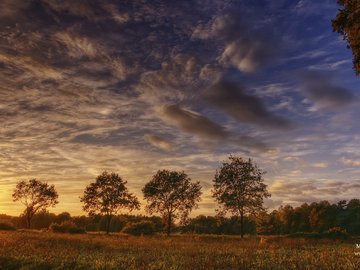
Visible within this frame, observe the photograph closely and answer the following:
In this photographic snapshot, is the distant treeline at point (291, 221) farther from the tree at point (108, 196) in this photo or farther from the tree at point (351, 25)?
the tree at point (351, 25)

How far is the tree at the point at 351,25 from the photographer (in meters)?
16.4

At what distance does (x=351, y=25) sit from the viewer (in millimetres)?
16609

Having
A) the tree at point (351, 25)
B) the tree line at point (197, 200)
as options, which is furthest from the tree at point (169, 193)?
the tree at point (351, 25)

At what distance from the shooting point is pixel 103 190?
265 ft

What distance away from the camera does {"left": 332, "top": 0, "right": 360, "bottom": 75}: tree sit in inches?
645

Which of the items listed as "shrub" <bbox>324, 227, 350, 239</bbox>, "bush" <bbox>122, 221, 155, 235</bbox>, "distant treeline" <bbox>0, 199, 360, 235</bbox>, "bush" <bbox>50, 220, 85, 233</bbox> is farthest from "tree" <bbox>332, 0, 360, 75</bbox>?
"distant treeline" <bbox>0, 199, 360, 235</bbox>

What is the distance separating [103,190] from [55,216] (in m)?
50.1

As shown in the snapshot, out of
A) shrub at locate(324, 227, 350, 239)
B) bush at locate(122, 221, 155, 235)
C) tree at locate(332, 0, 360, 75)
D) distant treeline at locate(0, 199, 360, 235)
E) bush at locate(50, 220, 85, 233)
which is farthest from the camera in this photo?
distant treeline at locate(0, 199, 360, 235)

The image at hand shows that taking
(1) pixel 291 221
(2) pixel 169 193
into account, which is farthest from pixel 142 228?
(1) pixel 291 221

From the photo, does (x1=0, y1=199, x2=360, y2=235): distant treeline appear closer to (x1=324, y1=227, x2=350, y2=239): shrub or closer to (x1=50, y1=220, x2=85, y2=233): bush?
(x1=50, y1=220, x2=85, y2=233): bush

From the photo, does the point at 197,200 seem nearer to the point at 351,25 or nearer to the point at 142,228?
the point at 142,228

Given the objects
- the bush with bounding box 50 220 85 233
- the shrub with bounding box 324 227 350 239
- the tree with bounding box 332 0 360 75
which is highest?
the tree with bounding box 332 0 360 75

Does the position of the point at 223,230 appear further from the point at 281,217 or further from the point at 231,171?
the point at 231,171

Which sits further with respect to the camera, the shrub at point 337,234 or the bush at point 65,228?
the bush at point 65,228
